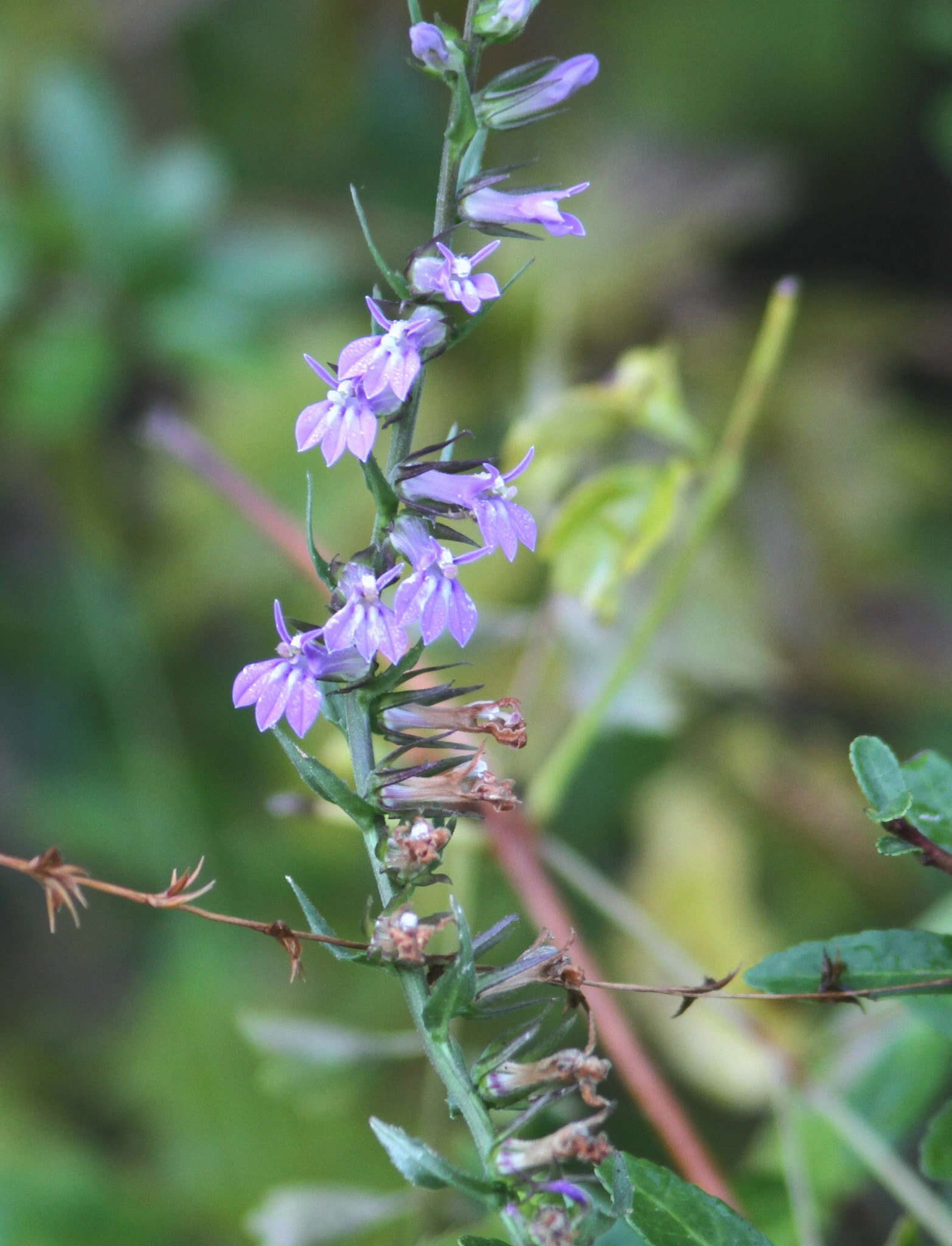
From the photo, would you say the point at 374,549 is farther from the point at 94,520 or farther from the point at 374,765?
the point at 94,520

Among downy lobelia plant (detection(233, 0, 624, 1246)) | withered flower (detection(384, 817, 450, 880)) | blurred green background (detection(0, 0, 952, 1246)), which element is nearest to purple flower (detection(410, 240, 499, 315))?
downy lobelia plant (detection(233, 0, 624, 1246))

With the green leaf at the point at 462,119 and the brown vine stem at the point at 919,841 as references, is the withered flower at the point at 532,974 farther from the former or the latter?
the green leaf at the point at 462,119

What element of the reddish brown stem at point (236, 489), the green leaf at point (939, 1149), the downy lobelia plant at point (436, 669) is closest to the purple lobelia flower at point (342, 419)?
the downy lobelia plant at point (436, 669)

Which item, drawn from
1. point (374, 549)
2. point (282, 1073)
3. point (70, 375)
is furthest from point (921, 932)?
point (70, 375)

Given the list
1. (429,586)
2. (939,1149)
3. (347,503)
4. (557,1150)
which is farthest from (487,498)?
(347,503)

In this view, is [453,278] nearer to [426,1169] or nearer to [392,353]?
[392,353]

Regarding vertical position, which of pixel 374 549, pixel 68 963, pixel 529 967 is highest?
pixel 374 549

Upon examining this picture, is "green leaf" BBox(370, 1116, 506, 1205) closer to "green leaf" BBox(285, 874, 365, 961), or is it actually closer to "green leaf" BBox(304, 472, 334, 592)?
"green leaf" BBox(285, 874, 365, 961)
